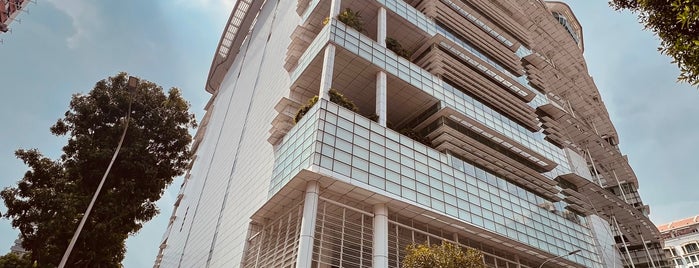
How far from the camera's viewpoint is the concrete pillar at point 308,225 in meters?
17.9

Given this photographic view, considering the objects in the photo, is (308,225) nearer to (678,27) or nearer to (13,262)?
(13,262)

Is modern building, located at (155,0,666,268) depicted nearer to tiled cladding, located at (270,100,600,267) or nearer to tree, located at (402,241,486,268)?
tiled cladding, located at (270,100,600,267)

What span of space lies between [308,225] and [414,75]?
1525 centimetres

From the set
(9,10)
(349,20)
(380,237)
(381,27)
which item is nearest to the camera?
(380,237)

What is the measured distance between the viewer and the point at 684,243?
281 feet

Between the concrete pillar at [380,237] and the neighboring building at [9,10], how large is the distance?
31.1 meters

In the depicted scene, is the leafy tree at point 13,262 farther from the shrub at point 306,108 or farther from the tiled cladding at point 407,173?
the shrub at point 306,108

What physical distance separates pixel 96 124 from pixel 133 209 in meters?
5.21

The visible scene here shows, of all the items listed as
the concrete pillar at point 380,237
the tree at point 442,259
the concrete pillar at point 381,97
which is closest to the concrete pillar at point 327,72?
the concrete pillar at point 381,97

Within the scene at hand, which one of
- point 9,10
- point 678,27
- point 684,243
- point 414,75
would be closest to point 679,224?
point 684,243

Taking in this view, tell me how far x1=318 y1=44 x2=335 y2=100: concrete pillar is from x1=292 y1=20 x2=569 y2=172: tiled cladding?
78 cm

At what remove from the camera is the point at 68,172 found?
1770cm

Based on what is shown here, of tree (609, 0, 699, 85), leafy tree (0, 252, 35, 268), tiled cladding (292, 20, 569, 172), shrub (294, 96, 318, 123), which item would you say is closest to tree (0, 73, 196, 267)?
leafy tree (0, 252, 35, 268)

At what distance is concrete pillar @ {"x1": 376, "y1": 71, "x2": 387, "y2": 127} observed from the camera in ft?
83.4
